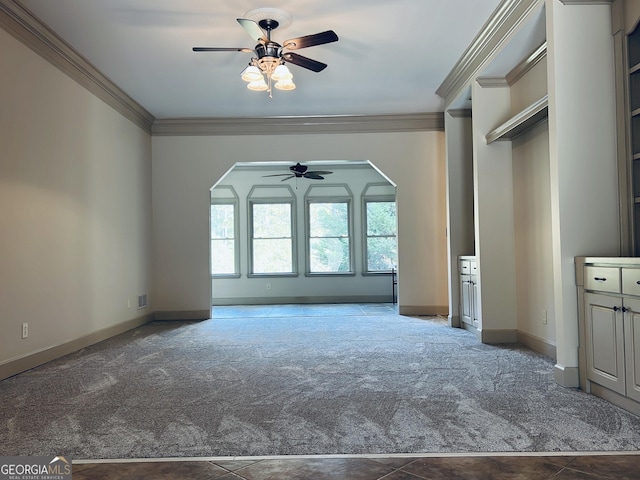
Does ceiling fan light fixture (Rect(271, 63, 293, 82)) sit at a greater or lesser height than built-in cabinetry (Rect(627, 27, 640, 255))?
greater

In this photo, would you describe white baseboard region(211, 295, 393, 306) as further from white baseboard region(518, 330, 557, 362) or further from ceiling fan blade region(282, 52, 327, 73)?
ceiling fan blade region(282, 52, 327, 73)

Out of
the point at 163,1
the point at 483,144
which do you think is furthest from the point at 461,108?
the point at 163,1

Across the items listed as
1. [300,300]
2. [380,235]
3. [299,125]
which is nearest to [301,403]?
[299,125]

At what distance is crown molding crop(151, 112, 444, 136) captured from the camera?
267 inches

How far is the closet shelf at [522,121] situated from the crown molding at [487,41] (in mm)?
700

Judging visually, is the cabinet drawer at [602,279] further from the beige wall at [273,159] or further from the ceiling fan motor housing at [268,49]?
the beige wall at [273,159]

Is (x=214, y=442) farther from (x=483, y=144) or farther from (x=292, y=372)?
(x=483, y=144)

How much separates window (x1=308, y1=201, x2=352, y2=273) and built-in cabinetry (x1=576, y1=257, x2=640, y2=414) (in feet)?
21.5

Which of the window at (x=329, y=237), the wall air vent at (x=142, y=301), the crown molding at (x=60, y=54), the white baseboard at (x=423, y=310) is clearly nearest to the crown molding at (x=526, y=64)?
the white baseboard at (x=423, y=310)

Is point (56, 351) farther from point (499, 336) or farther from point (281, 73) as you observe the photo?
point (499, 336)

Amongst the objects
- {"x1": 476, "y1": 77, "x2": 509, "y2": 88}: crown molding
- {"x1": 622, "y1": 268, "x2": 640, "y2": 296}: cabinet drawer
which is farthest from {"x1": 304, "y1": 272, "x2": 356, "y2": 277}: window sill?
{"x1": 622, "y1": 268, "x2": 640, "y2": 296}: cabinet drawer

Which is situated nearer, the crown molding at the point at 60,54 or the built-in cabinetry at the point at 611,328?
the built-in cabinetry at the point at 611,328

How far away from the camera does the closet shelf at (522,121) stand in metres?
3.58

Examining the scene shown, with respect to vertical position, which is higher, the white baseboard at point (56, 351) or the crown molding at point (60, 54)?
the crown molding at point (60, 54)
